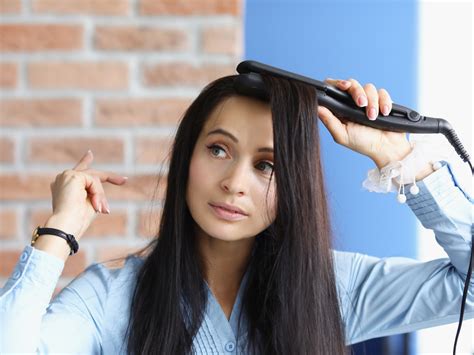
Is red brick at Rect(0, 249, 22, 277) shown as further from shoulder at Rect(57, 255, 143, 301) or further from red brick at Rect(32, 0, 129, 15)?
red brick at Rect(32, 0, 129, 15)

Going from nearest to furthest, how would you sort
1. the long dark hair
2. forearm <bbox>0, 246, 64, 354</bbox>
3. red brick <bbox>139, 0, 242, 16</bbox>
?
forearm <bbox>0, 246, 64, 354</bbox> < the long dark hair < red brick <bbox>139, 0, 242, 16</bbox>

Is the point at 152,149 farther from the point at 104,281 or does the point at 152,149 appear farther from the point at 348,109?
the point at 348,109

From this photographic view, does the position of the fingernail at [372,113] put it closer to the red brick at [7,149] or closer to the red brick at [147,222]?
the red brick at [147,222]

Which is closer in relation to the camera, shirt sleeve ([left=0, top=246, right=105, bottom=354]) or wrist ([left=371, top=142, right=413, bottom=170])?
shirt sleeve ([left=0, top=246, right=105, bottom=354])

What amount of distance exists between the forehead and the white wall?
23.6 inches

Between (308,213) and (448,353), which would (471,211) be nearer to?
(308,213)

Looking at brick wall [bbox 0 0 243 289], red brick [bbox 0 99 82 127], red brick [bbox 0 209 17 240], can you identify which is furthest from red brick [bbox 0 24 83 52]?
red brick [bbox 0 209 17 240]

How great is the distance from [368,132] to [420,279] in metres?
0.29

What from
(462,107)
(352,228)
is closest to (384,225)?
(352,228)

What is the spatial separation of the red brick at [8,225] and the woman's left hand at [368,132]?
81 centimetres

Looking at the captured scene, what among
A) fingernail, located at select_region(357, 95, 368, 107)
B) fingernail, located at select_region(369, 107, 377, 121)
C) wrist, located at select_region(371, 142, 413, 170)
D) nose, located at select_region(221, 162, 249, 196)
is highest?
fingernail, located at select_region(357, 95, 368, 107)

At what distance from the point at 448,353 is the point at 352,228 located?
15.0 inches

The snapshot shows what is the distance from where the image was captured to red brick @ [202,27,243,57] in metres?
1.49

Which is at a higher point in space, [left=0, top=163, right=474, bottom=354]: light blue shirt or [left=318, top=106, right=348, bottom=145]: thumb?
[left=318, top=106, right=348, bottom=145]: thumb
